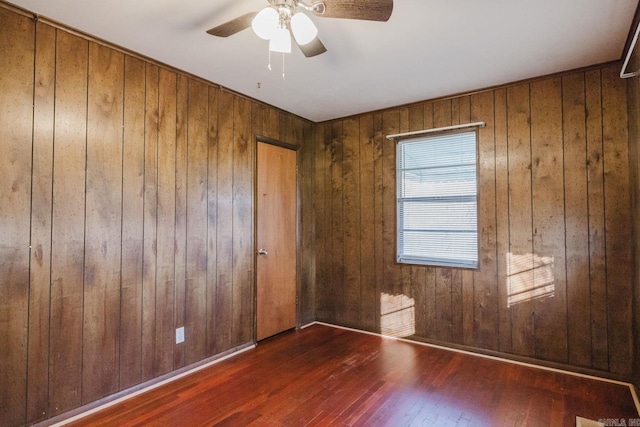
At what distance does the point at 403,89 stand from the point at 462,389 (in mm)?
2723

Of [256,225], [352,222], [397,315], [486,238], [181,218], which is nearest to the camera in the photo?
[181,218]

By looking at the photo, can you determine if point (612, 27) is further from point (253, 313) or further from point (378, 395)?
point (253, 313)

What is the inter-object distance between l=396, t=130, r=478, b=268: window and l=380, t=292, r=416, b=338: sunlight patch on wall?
457mm

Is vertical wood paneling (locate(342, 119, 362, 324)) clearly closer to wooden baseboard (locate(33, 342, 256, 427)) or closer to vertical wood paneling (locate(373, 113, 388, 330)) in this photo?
vertical wood paneling (locate(373, 113, 388, 330))

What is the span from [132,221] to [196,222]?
561mm

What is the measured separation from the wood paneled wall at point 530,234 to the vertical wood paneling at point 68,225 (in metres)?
2.80

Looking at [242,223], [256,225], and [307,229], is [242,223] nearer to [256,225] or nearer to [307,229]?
[256,225]

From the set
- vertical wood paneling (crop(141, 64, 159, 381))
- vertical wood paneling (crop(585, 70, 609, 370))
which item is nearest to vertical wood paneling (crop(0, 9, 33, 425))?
vertical wood paneling (crop(141, 64, 159, 381))

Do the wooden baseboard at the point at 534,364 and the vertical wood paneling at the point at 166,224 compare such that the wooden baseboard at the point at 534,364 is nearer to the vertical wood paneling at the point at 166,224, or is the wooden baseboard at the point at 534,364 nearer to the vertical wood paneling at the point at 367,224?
the vertical wood paneling at the point at 367,224

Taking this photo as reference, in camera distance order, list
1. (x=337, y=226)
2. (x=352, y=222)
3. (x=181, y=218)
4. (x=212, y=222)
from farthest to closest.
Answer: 1. (x=337, y=226)
2. (x=352, y=222)
3. (x=212, y=222)
4. (x=181, y=218)

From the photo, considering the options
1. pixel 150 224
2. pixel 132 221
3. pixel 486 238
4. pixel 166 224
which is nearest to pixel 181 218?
pixel 166 224

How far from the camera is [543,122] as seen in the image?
120 inches

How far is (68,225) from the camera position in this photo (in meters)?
2.30

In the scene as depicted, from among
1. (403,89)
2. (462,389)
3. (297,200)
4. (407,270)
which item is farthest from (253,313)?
(403,89)
